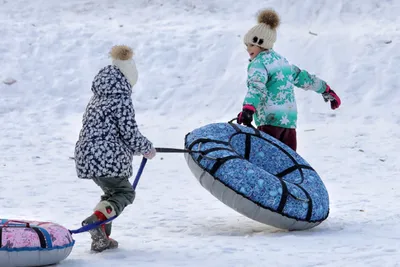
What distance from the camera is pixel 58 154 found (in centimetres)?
927

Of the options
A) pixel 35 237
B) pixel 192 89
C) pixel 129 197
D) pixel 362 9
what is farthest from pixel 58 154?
pixel 362 9

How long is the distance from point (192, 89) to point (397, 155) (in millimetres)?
3488

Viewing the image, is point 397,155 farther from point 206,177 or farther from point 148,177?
point 206,177

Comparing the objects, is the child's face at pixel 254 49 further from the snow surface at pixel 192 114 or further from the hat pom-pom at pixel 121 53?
the hat pom-pom at pixel 121 53

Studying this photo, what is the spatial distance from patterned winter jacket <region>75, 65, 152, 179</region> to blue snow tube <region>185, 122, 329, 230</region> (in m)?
0.71

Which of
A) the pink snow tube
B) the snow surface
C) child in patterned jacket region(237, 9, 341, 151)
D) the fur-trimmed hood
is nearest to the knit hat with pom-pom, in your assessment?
child in patterned jacket region(237, 9, 341, 151)

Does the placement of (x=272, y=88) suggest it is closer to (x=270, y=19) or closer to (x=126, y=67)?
(x=270, y=19)

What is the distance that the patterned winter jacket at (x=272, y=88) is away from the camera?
243 inches

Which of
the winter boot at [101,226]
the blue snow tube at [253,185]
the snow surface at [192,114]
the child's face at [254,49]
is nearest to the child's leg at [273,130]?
the blue snow tube at [253,185]

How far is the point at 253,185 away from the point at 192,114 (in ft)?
17.8

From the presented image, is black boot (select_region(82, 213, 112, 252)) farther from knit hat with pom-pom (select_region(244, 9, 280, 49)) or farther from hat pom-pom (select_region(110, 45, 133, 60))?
knit hat with pom-pom (select_region(244, 9, 280, 49))

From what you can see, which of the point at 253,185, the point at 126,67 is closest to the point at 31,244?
the point at 126,67

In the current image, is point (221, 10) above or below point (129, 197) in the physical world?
above

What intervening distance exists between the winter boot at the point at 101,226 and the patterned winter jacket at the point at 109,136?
0.70 feet
